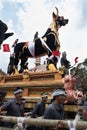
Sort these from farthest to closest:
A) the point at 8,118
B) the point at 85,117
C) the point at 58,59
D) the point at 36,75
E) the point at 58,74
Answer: the point at 58,59 → the point at 36,75 → the point at 58,74 → the point at 8,118 → the point at 85,117

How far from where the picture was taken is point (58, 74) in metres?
11.8

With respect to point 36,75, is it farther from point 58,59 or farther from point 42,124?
point 42,124

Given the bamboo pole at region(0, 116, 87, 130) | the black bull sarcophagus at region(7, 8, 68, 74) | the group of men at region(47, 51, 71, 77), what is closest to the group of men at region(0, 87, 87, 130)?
the bamboo pole at region(0, 116, 87, 130)

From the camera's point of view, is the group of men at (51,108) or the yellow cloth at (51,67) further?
the yellow cloth at (51,67)

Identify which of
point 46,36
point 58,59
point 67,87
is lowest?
point 67,87

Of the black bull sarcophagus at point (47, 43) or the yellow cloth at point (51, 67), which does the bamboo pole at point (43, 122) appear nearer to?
the yellow cloth at point (51, 67)

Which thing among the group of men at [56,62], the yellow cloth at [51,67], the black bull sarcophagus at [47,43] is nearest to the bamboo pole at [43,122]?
the group of men at [56,62]

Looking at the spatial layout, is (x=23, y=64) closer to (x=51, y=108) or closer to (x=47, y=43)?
(x=47, y=43)

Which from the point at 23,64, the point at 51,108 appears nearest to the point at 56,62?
the point at 23,64

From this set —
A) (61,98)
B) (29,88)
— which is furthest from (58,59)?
(61,98)

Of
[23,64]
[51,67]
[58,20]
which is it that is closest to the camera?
[51,67]

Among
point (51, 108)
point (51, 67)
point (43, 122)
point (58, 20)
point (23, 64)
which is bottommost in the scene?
point (43, 122)

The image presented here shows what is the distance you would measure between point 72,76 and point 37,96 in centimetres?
149

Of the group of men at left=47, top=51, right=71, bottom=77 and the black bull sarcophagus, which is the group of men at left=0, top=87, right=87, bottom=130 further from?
the black bull sarcophagus
